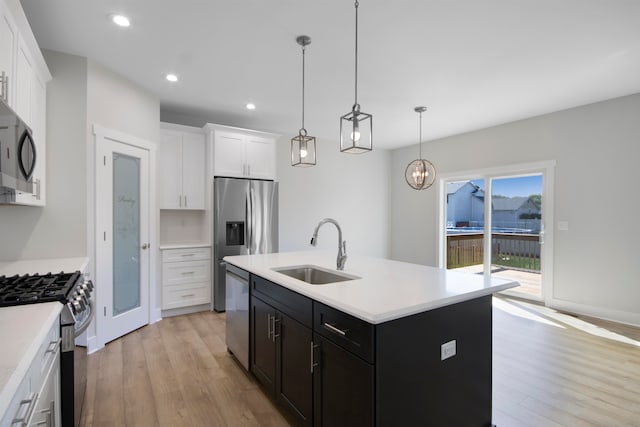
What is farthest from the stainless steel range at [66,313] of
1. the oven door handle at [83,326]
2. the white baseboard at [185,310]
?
the white baseboard at [185,310]

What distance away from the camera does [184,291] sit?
411 cm

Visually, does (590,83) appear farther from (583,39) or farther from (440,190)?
(440,190)

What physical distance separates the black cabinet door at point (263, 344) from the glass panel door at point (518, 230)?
4121mm

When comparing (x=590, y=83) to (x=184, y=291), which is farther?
(x=184, y=291)

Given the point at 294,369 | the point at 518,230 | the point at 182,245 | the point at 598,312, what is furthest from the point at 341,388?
the point at 518,230

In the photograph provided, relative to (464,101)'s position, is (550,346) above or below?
below

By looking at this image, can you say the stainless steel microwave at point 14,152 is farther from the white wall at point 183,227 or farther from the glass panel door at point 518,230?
the glass panel door at point 518,230

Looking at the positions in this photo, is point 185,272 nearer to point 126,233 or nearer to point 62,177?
point 126,233

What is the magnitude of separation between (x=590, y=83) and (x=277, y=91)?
11.2 feet

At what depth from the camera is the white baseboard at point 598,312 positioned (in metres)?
3.67

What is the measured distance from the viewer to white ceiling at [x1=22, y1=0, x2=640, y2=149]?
→ 7.30 ft

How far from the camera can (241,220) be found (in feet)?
14.3

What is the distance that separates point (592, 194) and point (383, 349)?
4.19 meters

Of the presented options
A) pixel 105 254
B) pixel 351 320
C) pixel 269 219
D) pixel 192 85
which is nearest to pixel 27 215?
pixel 105 254
